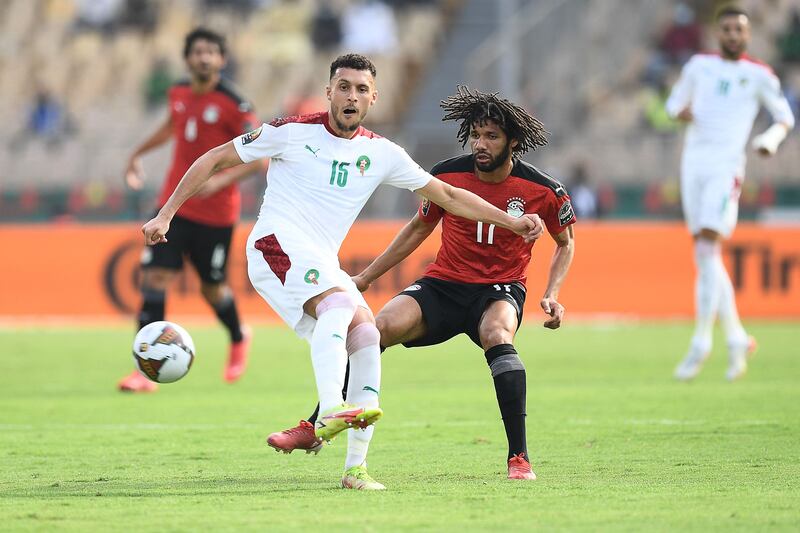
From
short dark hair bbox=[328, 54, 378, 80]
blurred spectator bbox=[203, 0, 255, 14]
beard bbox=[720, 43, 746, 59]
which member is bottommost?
short dark hair bbox=[328, 54, 378, 80]

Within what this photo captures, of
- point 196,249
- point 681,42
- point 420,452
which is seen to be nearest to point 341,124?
point 420,452

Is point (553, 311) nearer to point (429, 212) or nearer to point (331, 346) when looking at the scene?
point (429, 212)

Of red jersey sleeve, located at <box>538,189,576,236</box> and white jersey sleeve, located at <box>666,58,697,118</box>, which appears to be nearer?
red jersey sleeve, located at <box>538,189,576,236</box>

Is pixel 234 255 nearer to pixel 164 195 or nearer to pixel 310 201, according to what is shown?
pixel 164 195

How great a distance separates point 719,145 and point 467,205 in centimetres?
587

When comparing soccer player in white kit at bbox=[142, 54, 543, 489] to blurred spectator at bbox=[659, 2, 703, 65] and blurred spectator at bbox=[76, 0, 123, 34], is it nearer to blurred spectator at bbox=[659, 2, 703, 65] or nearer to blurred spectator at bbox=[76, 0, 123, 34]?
blurred spectator at bbox=[659, 2, 703, 65]

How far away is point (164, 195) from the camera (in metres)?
11.7

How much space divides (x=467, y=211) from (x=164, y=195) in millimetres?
5253

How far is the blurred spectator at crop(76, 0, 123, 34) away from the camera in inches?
1159

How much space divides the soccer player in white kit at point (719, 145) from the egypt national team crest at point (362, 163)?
5.92 meters

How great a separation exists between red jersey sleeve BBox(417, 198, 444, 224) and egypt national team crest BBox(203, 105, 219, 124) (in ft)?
14.7

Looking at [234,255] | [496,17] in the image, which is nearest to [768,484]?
[234,255]

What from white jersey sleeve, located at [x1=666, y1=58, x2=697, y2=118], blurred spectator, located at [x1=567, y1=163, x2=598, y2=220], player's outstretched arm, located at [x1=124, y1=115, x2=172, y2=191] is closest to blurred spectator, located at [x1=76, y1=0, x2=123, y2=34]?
blurred spectator, located at [x1=567, y1=163, x2=598, y2=220]

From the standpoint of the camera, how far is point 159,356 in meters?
7.84
